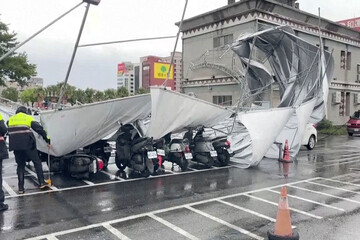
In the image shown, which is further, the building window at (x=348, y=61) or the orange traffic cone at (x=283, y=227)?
the building window at (x=348, y=61)

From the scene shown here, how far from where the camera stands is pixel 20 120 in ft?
25.0

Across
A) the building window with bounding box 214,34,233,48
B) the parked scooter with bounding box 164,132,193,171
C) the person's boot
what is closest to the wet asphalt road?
the person's boot

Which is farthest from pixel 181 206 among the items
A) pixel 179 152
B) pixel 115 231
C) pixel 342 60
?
pixel 342 60

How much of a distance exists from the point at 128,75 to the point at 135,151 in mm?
125616

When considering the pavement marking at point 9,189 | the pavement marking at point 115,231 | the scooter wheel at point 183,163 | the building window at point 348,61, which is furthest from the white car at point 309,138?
the building window at point 348,61

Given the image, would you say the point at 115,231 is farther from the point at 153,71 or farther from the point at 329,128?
the point at 153,71

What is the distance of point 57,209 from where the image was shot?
6449mm

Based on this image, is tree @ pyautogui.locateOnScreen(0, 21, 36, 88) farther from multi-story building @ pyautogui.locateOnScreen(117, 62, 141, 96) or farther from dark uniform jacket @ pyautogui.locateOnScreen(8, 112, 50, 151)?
multi-story building @ pyautogui.locateOnScreen(117, 62, 141, 96)

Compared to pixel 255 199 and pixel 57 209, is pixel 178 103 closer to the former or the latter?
pixel 255 199

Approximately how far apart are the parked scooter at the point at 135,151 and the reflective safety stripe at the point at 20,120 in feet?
8.74

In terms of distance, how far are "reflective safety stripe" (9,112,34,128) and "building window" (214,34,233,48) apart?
18.6 metres

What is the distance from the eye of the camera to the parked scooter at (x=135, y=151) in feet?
30.5

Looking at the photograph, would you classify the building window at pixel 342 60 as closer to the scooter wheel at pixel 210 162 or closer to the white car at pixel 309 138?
the white car at pixel 309 138

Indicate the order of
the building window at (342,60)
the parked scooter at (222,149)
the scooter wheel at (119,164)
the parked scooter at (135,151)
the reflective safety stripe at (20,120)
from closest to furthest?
the reflective safety stripe at (20,120)
the parked scooter at (135,151)
the scooter wheel at (119,164)
the parked scooter at (222,149)
the building window at (342,60)
